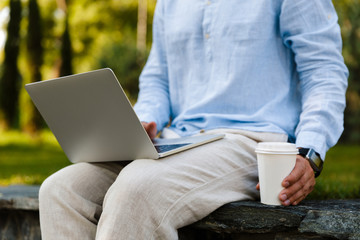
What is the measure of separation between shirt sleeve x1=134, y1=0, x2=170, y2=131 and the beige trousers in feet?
1.30

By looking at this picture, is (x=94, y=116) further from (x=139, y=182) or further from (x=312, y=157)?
(x=312, y=157)

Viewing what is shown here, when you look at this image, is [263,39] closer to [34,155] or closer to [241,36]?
[241,36]

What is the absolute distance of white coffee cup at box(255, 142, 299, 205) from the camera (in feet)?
4.83

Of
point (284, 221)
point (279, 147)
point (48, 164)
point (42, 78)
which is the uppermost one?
point (279, 147)

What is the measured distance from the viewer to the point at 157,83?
2264mm

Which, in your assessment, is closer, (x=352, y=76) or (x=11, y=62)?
(x=352, y=76)

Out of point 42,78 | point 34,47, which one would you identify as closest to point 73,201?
point 34,47

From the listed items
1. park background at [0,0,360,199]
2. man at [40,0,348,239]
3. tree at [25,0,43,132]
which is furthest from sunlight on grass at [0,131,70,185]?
man at [40,0,348,239]

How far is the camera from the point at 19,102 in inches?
443

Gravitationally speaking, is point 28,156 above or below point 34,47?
below

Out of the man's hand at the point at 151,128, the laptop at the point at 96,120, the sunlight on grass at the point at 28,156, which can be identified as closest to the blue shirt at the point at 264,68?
the man's hand at the point at 151,128

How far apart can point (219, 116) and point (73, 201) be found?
657 millimetres

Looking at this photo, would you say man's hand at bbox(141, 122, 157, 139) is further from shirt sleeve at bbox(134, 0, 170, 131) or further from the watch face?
the watch face

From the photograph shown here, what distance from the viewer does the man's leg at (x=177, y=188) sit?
1381 millimetres
